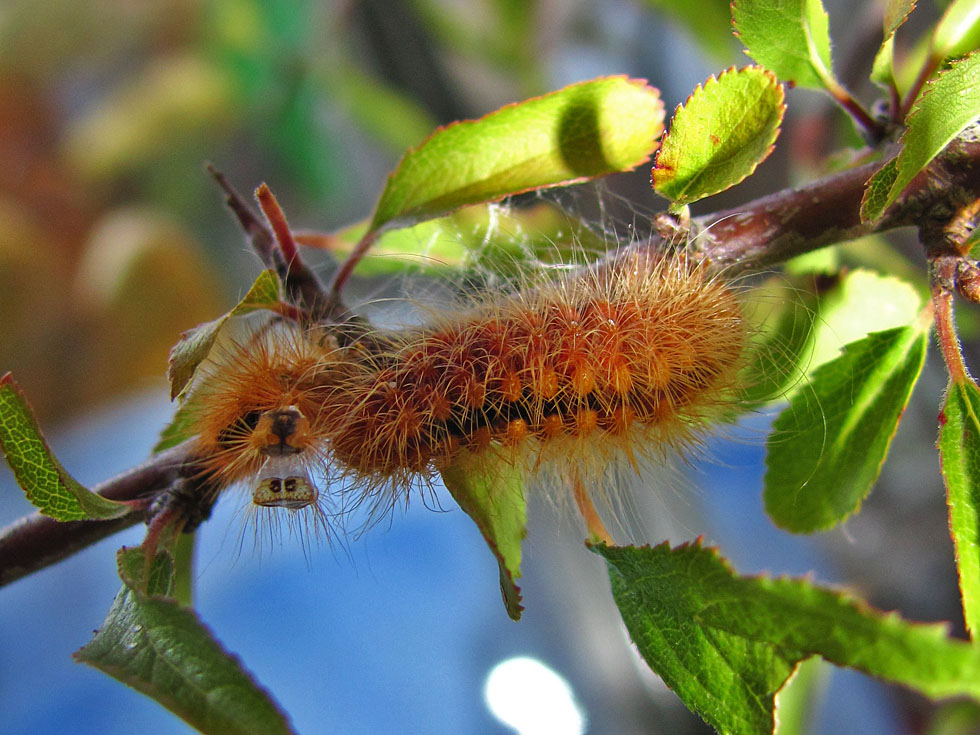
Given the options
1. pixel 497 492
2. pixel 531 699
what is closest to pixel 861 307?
pixel 497 492

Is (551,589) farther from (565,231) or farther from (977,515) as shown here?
(977,515)

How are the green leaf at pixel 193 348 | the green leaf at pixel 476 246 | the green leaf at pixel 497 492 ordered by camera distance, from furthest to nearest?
the green leaf at pixel 476 246, the green leaf at pixel 497 492, the green leaf at pixel 193 348

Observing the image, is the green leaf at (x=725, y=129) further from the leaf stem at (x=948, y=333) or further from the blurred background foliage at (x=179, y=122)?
the blurred background foliage at (x=179, y=122)

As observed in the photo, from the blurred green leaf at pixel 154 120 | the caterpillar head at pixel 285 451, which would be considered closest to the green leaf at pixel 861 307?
the caterpillar head at pixel 285 451

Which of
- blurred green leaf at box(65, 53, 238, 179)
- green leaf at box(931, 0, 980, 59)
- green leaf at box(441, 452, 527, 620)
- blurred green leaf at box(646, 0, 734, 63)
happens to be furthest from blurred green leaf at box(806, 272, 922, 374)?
blurred green leaf at box(65, 53, 238, 179)

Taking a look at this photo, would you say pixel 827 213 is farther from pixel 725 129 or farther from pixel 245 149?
pixel 245 149

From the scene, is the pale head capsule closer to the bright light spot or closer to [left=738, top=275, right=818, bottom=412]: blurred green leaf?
[left=738, top=275, right=818, bottom=412]: blurred green leaf
